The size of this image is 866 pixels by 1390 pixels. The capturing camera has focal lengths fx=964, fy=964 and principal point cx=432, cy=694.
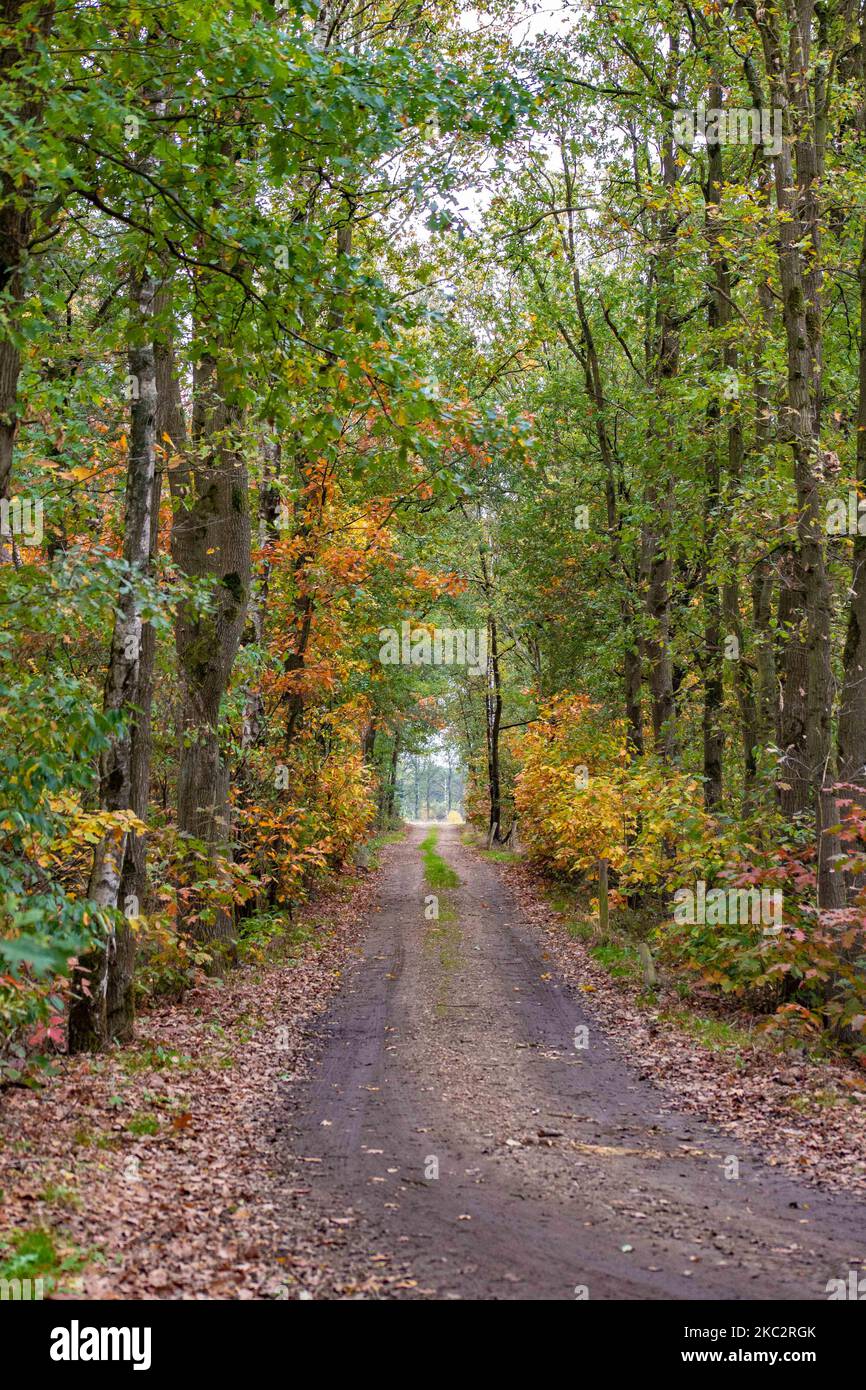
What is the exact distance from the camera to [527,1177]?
653 cm

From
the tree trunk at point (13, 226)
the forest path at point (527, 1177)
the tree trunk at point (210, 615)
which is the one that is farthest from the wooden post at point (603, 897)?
the tree trunk at point (13, 226)

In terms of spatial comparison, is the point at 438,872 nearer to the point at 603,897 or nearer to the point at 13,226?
the point at 603,897

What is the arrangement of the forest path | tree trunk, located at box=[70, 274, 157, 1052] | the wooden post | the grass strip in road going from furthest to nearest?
the grass strip in road
the wooden post
tree trunk, located at box=[70, 274, 157, 1052]
the forest path

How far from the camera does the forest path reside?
201 inches

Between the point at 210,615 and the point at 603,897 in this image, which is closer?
the point at 210,615

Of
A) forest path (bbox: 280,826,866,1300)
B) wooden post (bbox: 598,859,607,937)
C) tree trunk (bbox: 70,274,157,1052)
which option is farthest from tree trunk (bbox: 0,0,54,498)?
wooden post (bbox: 598,859,607,937)

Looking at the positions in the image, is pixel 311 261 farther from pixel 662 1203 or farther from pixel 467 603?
pixel 467 603

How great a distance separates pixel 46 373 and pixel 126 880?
552 cm

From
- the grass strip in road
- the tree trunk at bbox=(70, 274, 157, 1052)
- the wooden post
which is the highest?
the tree trunk at bbox=(70, 274, 157, 1052)

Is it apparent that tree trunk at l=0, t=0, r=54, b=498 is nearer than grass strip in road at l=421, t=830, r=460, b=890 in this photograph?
Yes

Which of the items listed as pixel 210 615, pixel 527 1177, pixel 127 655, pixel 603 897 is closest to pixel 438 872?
pixel 603 897

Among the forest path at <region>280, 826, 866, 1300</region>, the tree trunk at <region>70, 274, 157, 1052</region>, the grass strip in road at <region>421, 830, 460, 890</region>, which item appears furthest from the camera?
the grass strip in road at <region>421, 830, 460, 890</region>

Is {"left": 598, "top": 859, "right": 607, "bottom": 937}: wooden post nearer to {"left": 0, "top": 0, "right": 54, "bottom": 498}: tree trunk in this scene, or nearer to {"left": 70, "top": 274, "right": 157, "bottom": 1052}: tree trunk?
{"left": 70, "top": 274, "right": 157, "bottom": 1052}: tree trunk

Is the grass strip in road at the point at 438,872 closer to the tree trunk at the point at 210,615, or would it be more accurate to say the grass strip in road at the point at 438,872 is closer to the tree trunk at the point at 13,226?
the tree trunk at the point at 210,615
